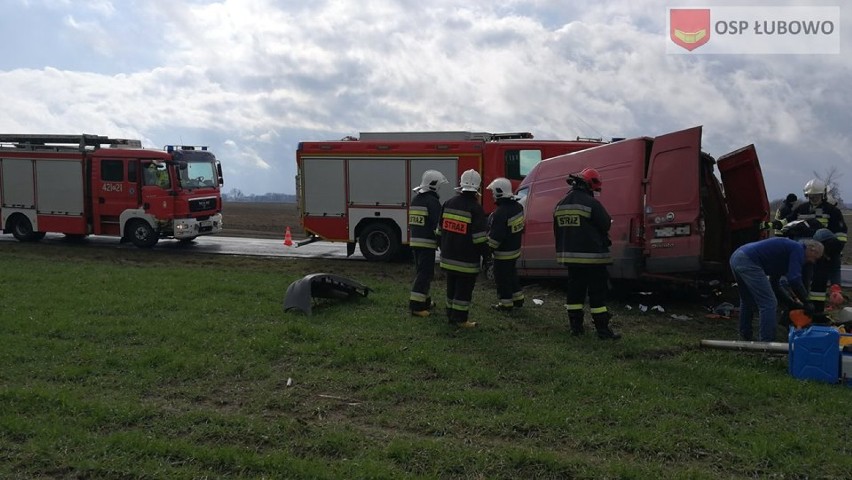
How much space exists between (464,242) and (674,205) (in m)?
2.79

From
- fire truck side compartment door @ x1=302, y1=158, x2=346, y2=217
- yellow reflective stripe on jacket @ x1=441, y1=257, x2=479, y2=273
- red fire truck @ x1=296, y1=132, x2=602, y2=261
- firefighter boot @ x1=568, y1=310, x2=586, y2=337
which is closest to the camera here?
firefighter boot @ x1=568, y1=310, x2=586, y2=337

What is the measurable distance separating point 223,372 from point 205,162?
13033mm

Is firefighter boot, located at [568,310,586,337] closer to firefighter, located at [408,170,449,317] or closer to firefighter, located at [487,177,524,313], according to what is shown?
firefighter, located at [487,177,524,313]

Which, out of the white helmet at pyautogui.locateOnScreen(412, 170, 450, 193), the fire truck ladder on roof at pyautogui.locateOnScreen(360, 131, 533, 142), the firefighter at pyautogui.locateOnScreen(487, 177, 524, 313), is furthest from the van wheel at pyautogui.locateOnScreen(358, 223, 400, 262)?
the white helmet at pyautogui.locateOnScreen(412, 170, 450, 193)

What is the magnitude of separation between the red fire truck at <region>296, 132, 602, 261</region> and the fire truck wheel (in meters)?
4.44

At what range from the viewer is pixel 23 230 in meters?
18.5

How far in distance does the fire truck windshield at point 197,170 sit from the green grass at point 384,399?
8.95 meters

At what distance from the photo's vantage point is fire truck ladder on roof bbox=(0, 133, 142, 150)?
17625mm

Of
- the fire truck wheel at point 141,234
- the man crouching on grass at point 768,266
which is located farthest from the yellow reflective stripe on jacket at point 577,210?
the fire truck wheel at point 141,234

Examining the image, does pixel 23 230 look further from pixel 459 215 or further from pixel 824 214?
pixel 824 214

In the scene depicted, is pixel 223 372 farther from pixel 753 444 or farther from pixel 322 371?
pixel 753 444

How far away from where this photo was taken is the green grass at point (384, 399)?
395 cm

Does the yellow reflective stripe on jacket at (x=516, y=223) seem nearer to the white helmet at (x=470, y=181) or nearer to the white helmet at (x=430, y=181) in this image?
the white helmet at (x=470, y=181)

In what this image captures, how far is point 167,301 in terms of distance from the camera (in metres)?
8.52
